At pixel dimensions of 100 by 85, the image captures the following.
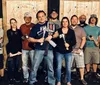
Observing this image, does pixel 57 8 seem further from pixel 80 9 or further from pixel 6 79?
pixel 6 79

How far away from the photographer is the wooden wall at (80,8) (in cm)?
935

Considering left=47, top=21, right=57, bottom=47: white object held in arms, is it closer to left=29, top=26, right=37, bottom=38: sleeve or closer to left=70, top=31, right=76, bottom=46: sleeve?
left=29, top=26, right=37, bottom=38: sleeve

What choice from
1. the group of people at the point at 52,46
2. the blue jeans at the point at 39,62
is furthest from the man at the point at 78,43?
the blue jeans at the point at 39,62

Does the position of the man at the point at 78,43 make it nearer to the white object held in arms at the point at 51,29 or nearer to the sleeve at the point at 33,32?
the white object held in arms at the point at 51,29

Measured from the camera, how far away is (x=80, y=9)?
944 cm

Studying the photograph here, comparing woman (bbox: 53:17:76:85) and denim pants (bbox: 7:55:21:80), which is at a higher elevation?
woman (bbox: 53:17:76:85)

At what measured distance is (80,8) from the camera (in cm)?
943

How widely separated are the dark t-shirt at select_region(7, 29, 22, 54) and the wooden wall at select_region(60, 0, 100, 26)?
6.08ft

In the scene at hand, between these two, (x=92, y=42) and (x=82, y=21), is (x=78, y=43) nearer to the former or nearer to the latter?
(x=92, y=42)

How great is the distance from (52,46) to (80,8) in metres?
2.28

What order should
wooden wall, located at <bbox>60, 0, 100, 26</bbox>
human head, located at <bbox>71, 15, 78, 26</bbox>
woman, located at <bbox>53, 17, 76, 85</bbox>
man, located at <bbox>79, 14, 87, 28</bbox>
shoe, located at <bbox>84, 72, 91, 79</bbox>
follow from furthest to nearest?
wooden wall, located at <bbox>60, 0, 100, 26</bbox> → shoe, located at <bbox>84, 72, 91, 79</bbox> → man, located at <bbox>79, 14, 87, 28</bbox> → human head, located at <bbox>71, 15, 78, 26</bbox> → woman, located at <bbox>53, 17, 76, 85</bbox>

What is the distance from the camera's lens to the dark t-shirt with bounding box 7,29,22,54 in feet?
26.4

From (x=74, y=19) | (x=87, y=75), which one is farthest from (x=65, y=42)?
(x=87, y=75)

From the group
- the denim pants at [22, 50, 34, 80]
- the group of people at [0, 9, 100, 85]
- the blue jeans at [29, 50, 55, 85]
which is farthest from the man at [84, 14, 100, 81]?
the denim pants at [22, 50, 34, 80]
